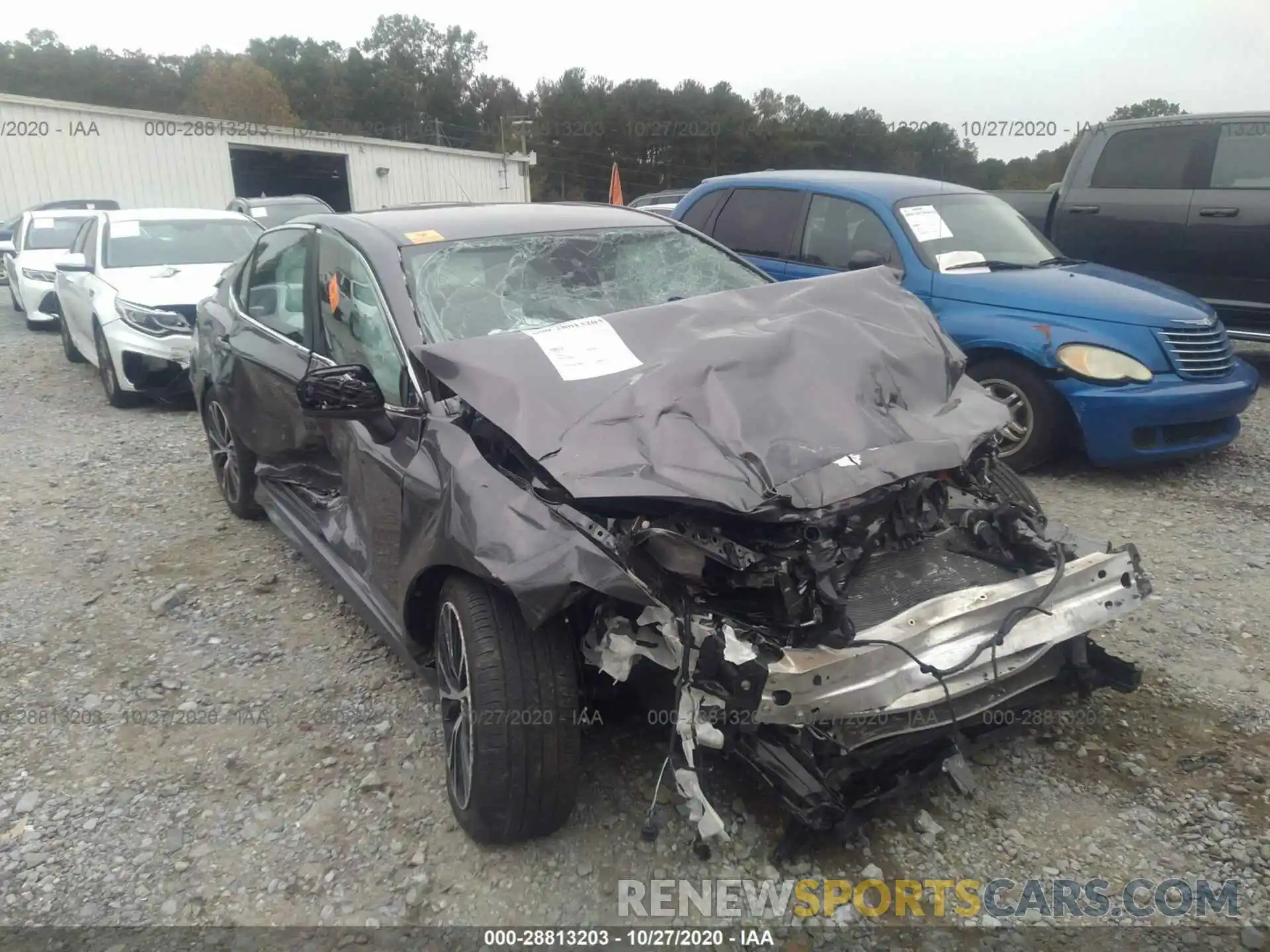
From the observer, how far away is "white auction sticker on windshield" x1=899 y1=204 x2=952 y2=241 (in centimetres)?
564

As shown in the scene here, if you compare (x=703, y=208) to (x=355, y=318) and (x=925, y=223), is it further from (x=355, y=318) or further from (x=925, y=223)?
(x=355, y=318)

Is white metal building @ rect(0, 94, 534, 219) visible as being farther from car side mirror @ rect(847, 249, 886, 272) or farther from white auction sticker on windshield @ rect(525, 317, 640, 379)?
white auction sticker on windshield @ rect(525, 317, 640, 379)

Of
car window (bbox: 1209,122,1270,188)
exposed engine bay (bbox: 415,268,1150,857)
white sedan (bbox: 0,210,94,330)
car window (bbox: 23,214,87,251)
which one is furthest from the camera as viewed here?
car window (bbox: 23,214,87,251)

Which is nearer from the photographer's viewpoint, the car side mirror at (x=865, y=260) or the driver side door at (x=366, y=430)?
the driver side door at (x=366, y=430)

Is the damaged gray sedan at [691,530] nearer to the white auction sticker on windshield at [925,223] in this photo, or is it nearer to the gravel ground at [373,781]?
the gravel ground at [373,781]

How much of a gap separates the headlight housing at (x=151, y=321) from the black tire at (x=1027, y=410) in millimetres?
5922

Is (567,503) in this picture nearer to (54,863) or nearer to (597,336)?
(597,336)

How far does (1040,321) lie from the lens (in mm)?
5090

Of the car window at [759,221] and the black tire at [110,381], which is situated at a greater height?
the car window at [759,221]

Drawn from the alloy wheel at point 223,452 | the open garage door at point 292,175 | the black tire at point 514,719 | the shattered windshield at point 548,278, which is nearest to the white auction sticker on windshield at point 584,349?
the shattered windshield at point 548,278

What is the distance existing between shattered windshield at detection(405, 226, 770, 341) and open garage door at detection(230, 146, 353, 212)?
24049 mm

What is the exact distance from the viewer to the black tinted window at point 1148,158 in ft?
23.9

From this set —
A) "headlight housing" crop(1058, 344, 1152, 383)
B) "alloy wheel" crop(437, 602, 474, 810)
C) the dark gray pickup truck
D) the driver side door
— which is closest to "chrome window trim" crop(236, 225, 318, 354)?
the driver side door

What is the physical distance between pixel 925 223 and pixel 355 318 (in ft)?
12.8
